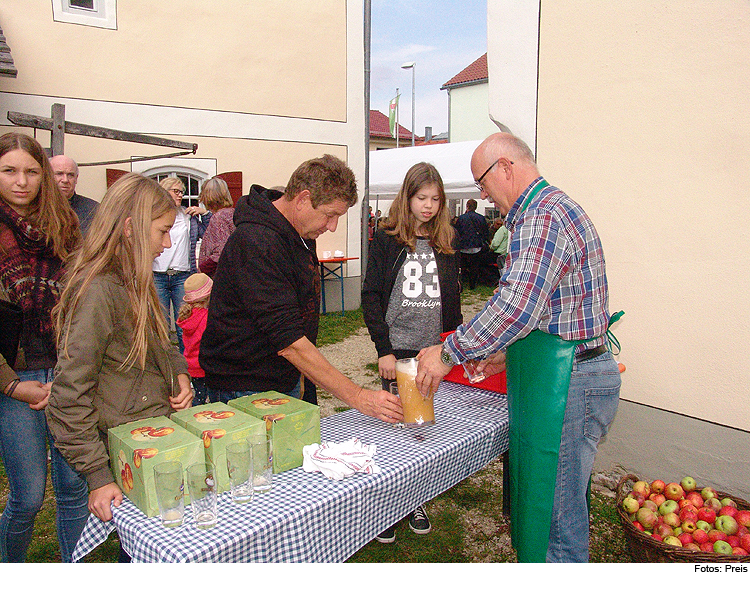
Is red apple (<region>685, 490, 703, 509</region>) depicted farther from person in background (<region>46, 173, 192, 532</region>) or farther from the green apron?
person in background (<region>46, 173, 192, 532</region>)

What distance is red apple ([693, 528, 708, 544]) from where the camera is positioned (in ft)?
7.73

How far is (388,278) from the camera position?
285 centimetres

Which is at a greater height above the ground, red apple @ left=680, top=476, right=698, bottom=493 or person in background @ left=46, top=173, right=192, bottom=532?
person in background @ left=46, top=173, right=192, bottom=532

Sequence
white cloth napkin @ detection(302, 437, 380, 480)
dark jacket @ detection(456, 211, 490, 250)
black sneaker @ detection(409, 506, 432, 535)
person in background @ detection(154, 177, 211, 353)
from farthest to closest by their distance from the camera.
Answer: dark jacket @ detection(456, 211, 490, 250)
person in background @ detection(154, 177, 211, 353)
black sneaker @ detection(409, 506, 432, 535)
white cloth napkin @ detection(302, 437, 380, 480)

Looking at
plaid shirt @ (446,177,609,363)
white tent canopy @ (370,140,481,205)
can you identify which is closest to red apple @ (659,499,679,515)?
plaid shirt @ (446,177,609,363)

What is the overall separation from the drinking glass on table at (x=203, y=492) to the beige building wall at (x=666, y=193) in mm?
2848

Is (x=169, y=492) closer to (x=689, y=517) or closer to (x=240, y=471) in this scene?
(x=240, y=471)

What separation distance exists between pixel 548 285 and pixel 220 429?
3.56ft

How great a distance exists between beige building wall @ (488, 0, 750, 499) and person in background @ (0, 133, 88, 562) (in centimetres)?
299

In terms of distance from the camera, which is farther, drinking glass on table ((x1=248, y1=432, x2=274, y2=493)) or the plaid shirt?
the plaid shirt

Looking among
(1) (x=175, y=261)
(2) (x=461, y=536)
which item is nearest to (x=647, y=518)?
(2) (x=461, y=536)

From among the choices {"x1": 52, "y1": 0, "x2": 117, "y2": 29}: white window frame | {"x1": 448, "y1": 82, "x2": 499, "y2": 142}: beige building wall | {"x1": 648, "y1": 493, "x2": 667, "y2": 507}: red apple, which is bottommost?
{"x1": 648, "y1": 493, "x2": 667, "y2": 507}: red apple
